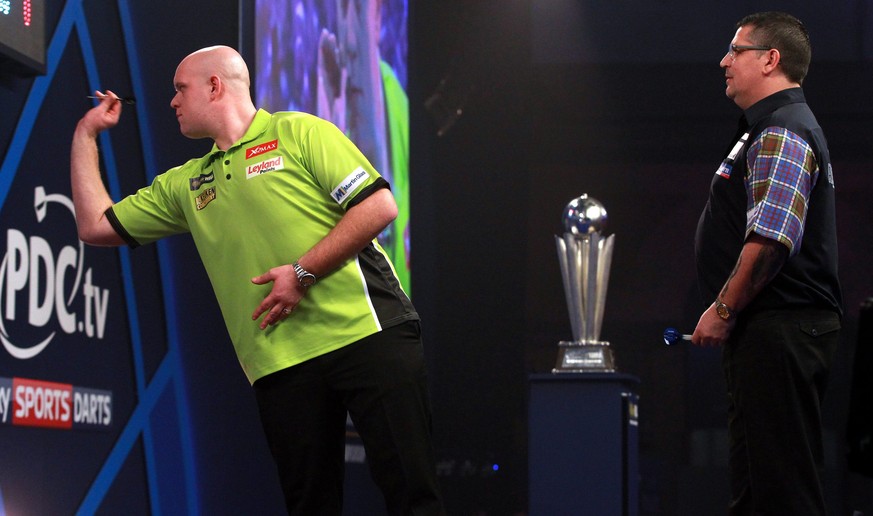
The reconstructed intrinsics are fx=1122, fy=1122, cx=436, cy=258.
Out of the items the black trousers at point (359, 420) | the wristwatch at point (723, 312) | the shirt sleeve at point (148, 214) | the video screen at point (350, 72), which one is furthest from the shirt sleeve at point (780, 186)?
the video screen at point (350, 72)

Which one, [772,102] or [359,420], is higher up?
[772,102]

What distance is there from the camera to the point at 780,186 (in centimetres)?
208

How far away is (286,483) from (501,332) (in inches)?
215

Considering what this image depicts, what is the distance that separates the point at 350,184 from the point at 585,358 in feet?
8.58

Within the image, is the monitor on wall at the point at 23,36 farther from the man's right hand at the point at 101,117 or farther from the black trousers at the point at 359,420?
the black trousers at the point at 359,420

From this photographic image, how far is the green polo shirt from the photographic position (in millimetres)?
2020

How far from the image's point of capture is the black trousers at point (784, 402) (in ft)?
6.76

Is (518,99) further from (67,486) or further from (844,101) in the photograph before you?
(67,486)

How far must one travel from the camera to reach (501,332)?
24.5 feet

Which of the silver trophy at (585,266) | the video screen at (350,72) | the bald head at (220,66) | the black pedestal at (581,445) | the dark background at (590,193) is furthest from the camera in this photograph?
the dark background at (590,193)

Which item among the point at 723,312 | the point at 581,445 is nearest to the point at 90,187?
the point at 723,312

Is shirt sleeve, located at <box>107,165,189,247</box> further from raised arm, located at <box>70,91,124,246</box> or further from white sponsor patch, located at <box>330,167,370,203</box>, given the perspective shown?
white sponsor patch, located at <box>330,167,370,203</box>

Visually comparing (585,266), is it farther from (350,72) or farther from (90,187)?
(90,187)

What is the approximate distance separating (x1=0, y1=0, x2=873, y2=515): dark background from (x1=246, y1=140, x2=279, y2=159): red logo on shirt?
4.48 meters
